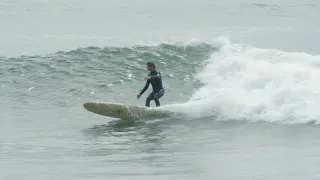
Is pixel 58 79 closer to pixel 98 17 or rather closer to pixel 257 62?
pixel 257 62

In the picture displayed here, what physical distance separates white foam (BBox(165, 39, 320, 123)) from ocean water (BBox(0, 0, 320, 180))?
0.12ft

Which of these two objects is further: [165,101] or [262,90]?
[165,101]

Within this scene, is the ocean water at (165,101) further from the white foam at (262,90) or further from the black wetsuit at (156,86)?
the black wetsuit at (156,86)

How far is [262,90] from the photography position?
64.7 ft

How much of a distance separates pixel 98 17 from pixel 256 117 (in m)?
33.8

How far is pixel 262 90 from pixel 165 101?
11.7 feet

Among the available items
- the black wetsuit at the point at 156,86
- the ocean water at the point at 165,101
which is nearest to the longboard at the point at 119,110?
the ocean water at the point at 165,101

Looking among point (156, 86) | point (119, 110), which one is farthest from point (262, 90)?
point (119, 110)

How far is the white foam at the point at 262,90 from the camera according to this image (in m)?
17.8

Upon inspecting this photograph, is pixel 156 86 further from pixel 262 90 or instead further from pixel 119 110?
pixel 262 90

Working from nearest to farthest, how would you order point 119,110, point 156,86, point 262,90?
1. point 119,110
2. point 156,86
3. point 262,90

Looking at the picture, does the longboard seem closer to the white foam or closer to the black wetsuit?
the black wetsuit

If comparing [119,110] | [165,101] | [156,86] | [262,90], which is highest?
[156,86]

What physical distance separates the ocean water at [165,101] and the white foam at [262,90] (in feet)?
0.12
